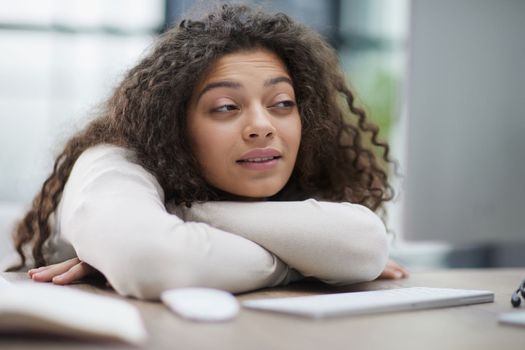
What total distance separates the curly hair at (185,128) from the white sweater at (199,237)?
0.18 feet

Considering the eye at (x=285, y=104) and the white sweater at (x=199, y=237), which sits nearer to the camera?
the white sweater at (x=199, y=237)

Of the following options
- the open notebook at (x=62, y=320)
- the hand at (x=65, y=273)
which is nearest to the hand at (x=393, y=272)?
the hand at (x=65, y=273)

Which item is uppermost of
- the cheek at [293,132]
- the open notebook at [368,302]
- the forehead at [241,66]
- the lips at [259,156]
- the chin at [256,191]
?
the forehead at [241,66]

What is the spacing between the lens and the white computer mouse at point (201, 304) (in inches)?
31.7

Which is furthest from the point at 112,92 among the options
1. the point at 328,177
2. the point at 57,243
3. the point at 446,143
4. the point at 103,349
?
the point at 103,349

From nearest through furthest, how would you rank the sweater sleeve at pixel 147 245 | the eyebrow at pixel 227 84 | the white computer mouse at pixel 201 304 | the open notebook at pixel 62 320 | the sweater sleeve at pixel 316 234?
the open notebook at pixel 62 320 < the white computer mouse at pixel 201 304 < the sweater sleeve at pixel 147 245 < the sweater sleeve at pixel 316 234 < the eyebrow at pixel 227 84

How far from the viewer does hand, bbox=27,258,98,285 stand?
114 centimetres

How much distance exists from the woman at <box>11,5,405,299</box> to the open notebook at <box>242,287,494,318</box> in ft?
0.42

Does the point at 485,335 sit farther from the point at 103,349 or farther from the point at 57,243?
the point at 57,243

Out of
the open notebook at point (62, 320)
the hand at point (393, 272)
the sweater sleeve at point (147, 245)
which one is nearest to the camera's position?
the open notebook at point (62, 320)

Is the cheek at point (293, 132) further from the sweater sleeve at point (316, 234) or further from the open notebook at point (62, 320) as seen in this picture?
the open notebook at point (62, 320)

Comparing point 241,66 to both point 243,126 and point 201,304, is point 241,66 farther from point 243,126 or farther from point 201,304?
point 201,304

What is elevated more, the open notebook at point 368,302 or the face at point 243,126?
the face at point 243,126

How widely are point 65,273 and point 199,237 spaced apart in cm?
26
